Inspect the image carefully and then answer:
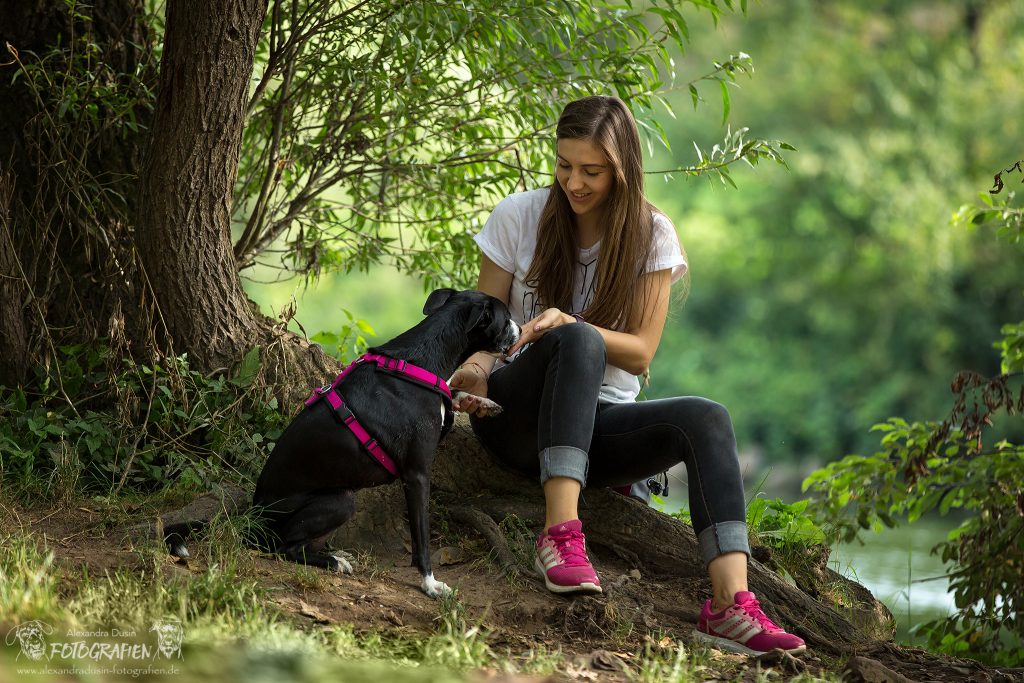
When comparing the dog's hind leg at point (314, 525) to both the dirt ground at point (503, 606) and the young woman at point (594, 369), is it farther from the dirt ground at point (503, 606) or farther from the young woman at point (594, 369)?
the young woman at point (594, 369)

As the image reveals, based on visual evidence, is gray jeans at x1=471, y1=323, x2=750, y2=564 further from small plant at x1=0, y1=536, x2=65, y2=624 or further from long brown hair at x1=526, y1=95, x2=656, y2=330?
small plant at x1=0, y1=536, x2=65, y2=624

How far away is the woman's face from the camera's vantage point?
3301 millimetres

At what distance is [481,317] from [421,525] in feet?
2.21

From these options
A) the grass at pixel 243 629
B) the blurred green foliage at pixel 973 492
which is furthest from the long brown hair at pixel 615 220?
the blurred green foliage at pixel 973 492

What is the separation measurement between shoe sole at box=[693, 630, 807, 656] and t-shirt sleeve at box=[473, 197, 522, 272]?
54.7 inches

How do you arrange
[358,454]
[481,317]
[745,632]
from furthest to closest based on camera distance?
[481,317] → [358,454] → [745,632]

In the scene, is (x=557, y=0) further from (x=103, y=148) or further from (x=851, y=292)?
(x=851, y=292)

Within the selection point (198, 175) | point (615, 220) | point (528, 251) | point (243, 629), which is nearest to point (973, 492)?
point (615, 220)

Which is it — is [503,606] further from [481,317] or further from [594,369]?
[481,317]

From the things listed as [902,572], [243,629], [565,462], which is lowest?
[243,629]

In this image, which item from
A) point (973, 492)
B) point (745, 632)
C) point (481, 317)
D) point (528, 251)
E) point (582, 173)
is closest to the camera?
point (745, 632)

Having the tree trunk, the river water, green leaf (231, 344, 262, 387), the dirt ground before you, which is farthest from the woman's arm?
the river water

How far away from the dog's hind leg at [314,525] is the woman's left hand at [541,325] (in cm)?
73

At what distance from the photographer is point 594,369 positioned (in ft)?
10.1
